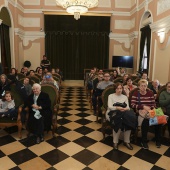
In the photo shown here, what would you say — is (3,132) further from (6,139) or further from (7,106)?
(7,106)

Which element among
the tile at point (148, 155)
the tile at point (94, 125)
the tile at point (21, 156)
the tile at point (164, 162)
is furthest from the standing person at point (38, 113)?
the tile at point (164, 162)

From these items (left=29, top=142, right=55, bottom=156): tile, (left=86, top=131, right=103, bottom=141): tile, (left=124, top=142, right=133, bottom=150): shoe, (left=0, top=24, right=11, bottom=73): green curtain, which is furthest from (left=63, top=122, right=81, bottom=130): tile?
(left=0, top=24, right=11, bottom=73): green curtain

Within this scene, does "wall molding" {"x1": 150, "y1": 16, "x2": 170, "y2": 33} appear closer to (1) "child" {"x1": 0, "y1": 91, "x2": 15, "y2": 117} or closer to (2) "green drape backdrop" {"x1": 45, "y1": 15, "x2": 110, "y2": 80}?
(2) "green drape backdrop" {"x1": 45, "y1": 15, "x2": 110, "y2": 80}

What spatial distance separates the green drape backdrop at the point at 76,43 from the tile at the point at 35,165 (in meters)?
8.44

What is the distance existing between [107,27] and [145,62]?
3.29m

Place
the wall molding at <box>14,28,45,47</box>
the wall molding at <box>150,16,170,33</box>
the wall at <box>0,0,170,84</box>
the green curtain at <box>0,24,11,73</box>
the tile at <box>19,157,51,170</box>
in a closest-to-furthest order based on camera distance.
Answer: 1. the tile at <box>19,157,51,170</box>
2. the wall molding at <box>150,16,170,33</box>
3. the green curtain at <box>0,24,11,73</box>
4. the wall at <box>0,0,170,84</box>
5. the wall molding at <box>14,28,45,47</box>

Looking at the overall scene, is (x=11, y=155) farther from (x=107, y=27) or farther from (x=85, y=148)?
(x=107, y=27)

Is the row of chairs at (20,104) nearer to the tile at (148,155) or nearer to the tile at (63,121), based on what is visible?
the tile at (63,121)

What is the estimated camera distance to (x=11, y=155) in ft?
10.0

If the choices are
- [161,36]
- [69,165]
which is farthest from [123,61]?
[69,165]

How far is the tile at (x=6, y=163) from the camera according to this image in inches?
107

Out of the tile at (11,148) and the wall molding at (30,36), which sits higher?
the wall molding at (30,36)

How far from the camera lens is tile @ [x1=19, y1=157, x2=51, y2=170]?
2.72m

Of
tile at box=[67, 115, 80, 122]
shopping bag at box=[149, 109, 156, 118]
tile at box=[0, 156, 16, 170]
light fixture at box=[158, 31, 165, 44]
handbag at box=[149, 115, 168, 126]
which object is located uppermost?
light fixture at box=[158, 31, 165, 44]
